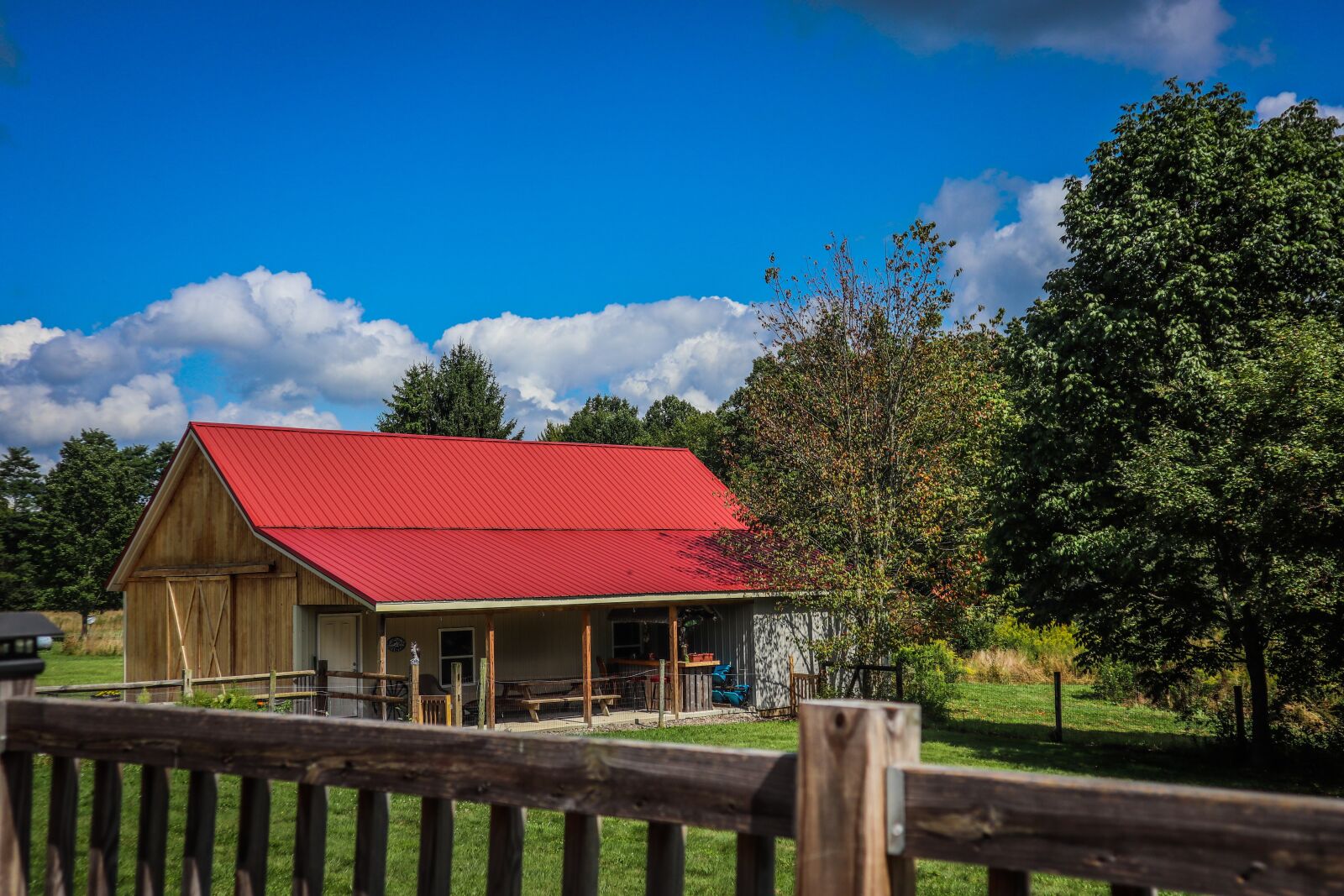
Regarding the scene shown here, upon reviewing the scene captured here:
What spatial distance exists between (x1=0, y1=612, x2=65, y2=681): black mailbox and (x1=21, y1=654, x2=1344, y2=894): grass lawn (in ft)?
9.61

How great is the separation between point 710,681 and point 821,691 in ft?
8.43

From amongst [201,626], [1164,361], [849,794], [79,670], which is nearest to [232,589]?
[201,626]

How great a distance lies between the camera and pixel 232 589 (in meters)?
23.2

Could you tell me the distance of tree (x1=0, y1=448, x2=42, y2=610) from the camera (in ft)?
170

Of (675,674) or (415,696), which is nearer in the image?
(415,696)

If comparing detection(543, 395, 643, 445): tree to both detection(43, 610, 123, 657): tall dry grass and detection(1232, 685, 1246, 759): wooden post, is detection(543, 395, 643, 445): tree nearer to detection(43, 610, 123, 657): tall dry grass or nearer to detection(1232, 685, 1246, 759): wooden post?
detection(43, 610, 123, 657): tall dry grass

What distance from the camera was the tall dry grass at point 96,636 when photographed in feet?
148

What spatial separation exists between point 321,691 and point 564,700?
4396 millimetres

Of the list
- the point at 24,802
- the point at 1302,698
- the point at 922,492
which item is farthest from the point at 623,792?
the point at 922,492

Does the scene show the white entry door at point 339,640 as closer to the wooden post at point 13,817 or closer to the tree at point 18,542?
the wooden post at point 13,817

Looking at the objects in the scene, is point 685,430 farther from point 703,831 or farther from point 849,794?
point 849,794

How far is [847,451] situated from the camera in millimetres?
22672

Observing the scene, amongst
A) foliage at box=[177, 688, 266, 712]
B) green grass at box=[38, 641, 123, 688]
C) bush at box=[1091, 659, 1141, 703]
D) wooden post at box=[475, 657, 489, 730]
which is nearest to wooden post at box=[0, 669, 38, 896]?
foliage at box=[177, 688, 266, 712]

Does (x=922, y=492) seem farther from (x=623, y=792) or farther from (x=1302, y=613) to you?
(x=623, y=792)
